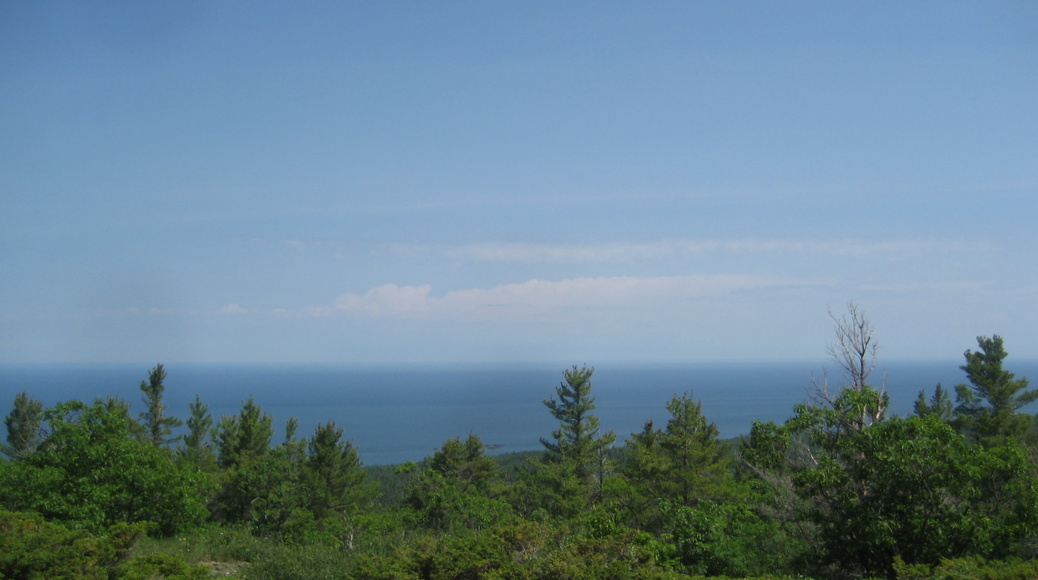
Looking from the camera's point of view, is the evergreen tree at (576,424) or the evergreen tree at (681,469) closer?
the evergreen tree at (681,469)

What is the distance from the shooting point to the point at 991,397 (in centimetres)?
3112

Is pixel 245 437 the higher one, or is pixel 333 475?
pixel 245 437

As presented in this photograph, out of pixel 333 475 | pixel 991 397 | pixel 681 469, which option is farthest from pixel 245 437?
pixel 991 397

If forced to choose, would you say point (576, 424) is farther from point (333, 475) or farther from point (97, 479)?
point (97, 479)

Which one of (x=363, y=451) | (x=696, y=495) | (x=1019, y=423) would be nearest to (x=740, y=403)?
(x=363, y=451)

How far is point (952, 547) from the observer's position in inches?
374

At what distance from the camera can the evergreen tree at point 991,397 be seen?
3005cm

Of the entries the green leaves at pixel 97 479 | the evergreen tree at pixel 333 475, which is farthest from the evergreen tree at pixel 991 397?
the green leaves at pixel 97 479

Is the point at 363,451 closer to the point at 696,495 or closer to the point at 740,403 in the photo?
the point at 696,495

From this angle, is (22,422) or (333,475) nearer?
(333,475)

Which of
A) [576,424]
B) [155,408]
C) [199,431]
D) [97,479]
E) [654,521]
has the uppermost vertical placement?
[97,479]

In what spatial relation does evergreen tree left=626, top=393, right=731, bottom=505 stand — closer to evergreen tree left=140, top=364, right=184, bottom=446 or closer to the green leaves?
the green leaves

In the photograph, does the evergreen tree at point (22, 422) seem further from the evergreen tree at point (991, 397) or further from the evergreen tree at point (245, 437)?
the evergreen tree at point (991, 397)

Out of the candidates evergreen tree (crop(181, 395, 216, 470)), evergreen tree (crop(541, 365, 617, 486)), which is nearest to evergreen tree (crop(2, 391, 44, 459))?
evergreen tree (crop(181, 395, 216, 470))
